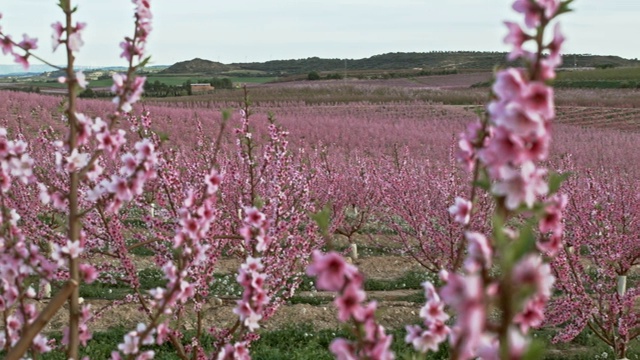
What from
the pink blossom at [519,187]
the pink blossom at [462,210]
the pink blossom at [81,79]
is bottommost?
the pink blossom at [462,210]

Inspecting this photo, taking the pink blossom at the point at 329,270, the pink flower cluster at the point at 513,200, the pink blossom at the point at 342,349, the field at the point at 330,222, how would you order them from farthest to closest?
the field at the point at 330,222 → the pink blossom at the point at 342,349 → the pink blossom at the point at 329,270 → the pink flower cluster at the point at 513,200

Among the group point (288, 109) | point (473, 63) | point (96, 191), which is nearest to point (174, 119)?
point (288, 109)

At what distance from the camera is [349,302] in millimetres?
1456

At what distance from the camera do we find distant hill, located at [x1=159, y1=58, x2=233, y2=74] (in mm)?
106637

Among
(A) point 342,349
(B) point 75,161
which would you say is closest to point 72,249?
(B) point 75,161

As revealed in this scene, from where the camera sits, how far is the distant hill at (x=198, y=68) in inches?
4198

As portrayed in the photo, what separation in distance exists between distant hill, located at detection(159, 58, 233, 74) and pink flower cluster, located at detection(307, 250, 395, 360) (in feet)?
348

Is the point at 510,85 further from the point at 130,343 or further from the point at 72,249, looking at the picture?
the point at 130,343

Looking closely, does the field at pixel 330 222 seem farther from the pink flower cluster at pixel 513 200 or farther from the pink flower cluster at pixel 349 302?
the pink flower cluster at pixel 513 200

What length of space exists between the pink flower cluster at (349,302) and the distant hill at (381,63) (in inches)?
4144

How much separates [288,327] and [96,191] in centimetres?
594

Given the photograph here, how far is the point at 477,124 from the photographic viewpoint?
1810 mm

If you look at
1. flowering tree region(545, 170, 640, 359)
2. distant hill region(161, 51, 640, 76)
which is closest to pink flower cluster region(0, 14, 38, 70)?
flowering tree region(545, 170, 640, 359)

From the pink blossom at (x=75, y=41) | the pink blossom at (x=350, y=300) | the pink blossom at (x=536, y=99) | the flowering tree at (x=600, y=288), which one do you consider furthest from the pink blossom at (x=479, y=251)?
the flowering tree at (x=600, y=288)
